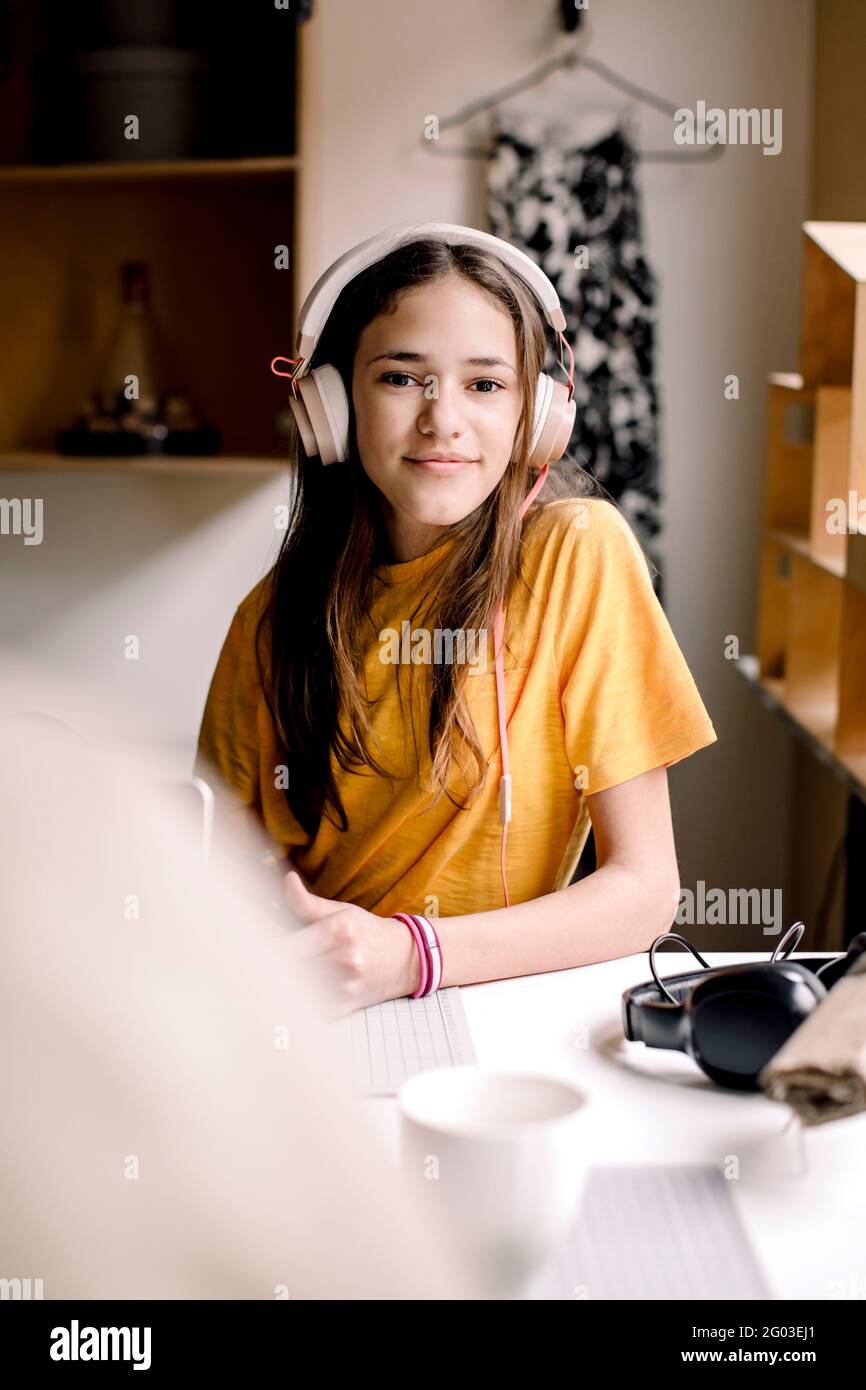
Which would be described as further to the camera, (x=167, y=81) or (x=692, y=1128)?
(x=167, y=81)

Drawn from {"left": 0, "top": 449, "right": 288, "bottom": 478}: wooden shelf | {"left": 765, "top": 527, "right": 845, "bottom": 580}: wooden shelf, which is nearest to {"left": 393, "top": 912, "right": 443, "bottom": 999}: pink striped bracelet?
{"left": 765, "top": 527, "right": 845, "bottom": 580}: wooden shelf

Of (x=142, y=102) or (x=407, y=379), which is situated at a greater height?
(x=142, y=102)

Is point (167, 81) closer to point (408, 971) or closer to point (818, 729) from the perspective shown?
point (818, 729)

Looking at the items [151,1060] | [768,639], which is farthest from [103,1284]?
[768,639]

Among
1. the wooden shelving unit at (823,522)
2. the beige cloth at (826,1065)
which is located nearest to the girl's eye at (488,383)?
the beige cloth at (826,1065)

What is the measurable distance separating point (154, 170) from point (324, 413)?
909 mm

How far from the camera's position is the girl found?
2.41 feet

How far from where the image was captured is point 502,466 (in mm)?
764

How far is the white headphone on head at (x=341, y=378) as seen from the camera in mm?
717

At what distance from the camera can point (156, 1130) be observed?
0.34m

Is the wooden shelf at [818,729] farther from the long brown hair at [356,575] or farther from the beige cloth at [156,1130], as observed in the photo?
the beige cloth at [156,1130]

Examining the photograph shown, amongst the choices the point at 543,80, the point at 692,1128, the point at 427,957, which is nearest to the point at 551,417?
the point at 427,957

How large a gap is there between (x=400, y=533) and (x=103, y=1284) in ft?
1.81
